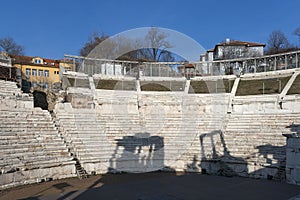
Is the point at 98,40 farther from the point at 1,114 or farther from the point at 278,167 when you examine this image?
the point at 278,167

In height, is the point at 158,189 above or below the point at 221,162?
below

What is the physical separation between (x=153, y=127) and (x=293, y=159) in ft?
31.1

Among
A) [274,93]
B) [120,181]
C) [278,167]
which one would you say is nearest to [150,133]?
[120,181]

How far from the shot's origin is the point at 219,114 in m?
19.4

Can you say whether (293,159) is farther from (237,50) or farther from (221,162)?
(237,50)

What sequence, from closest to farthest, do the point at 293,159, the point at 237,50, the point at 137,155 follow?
the point at 293,159 < the point at 137,155 < the point at 237,50

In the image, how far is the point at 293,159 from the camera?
→ 1141cm

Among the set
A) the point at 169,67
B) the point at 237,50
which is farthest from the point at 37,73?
the point at 237,50

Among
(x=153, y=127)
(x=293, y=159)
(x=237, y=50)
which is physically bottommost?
(x=293, y=159)

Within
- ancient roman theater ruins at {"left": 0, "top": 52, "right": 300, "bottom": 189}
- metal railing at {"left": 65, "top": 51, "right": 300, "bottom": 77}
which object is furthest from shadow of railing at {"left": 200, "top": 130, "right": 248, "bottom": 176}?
metal railing at {"left": 65, "top": 51, "right": 300, "bottom": 77}

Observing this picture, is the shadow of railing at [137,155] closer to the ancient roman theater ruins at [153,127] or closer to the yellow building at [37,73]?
the ancient roman theater ruins at [153,127]

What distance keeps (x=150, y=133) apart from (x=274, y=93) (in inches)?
448

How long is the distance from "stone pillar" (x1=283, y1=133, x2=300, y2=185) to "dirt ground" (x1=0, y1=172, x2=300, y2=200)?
628mm

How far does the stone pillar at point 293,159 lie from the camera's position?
1121cm
